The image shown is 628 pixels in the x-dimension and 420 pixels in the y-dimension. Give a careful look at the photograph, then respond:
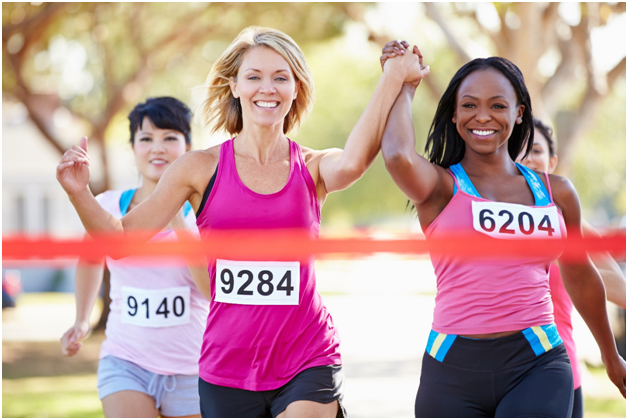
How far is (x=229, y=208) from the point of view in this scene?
2.92 meters


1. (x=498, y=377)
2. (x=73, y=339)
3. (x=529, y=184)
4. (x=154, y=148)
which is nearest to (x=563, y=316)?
(x=529, y=184)

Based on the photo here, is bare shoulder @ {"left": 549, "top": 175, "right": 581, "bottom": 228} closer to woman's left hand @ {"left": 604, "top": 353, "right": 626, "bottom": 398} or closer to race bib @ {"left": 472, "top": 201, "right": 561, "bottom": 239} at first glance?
race bib @ {"left": 472, "top": 201, "right": 561, "bottom": 239}

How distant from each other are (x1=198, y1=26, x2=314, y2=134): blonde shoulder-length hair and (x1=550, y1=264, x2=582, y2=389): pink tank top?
1497 millimetres

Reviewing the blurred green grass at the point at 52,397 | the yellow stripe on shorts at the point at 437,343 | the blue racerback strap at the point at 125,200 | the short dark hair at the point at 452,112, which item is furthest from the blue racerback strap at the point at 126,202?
the blurred green grass at the point at 52,397

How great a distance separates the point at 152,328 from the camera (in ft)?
12.5

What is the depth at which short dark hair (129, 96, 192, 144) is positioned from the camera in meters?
4.13

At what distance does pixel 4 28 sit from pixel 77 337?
25.8 feet

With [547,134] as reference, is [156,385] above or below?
below

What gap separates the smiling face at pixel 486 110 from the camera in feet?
9.60

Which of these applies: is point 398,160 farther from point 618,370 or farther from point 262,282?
point 618,370

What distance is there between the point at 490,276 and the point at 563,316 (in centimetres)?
107

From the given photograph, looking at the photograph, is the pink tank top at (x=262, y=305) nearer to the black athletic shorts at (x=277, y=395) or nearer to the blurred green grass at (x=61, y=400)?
the black athletic shorts at (x=277, y=395)

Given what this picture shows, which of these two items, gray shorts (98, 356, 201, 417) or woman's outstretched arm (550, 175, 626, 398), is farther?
gray shorts (98, 356, 201, 417)

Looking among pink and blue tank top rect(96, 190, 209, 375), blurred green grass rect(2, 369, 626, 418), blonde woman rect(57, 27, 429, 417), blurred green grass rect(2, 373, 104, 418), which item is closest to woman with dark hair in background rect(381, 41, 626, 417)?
blonde woman rect(57, 27, 429, 417)
